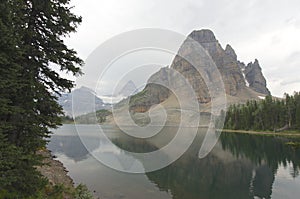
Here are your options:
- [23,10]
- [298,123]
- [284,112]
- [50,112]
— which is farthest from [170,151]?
[284,112]

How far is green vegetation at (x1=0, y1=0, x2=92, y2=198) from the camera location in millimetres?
8461

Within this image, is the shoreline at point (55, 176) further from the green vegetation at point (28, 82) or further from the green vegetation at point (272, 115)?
the green vegetation at point (272, 115)

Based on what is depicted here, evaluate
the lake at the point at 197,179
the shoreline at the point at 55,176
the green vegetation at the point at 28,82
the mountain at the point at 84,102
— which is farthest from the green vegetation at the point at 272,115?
the green vegetation at the point at 28,82

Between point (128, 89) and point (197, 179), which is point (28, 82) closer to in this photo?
point (128, 89)

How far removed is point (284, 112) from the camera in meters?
99.8

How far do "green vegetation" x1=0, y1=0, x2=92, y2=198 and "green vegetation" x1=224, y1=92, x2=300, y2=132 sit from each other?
101191mm

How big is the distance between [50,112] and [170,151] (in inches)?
1238

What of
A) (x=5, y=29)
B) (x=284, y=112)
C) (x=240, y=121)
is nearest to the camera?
(x=5, y=29)

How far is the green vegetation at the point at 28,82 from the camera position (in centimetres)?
846

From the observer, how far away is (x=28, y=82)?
9477mm

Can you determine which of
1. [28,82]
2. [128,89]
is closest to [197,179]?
[128,89]

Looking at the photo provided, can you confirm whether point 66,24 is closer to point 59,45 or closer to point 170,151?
point 59,45

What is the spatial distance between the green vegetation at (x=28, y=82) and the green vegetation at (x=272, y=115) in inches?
3984

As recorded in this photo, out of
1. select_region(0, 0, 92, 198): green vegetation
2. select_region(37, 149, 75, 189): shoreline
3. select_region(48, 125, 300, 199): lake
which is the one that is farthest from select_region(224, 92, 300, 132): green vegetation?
select_region(0, 0, 92, 198): green vegetation
